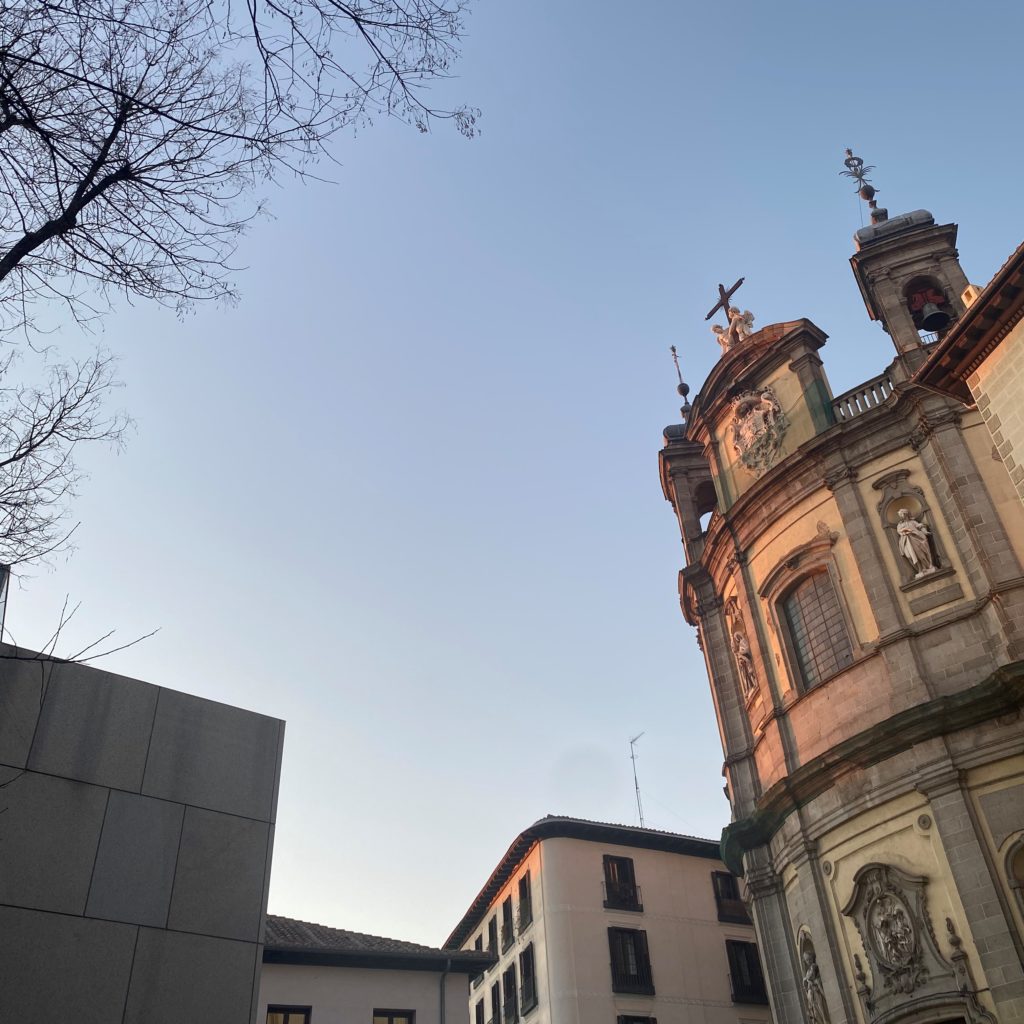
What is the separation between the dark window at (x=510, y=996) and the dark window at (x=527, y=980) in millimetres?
1030

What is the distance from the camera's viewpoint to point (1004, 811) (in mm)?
17766

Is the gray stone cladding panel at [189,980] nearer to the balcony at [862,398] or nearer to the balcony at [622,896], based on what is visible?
the balcony at [862,398]

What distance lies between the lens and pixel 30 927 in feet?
36.0

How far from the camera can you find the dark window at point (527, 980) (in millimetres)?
39938

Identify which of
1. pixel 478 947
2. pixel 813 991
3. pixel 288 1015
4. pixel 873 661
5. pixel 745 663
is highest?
pixel 478 947

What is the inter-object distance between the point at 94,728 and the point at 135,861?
64.6 inches

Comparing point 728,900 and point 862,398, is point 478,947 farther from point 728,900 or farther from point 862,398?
point 862,398

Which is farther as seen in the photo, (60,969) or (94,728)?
(94,728)

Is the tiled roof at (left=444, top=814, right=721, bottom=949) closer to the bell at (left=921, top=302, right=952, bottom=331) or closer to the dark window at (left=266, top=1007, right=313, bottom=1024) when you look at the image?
the dark window at (left=266, top=1007, right=313, bottom=1024)

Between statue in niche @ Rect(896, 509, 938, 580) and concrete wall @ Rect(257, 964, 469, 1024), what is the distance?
774 inches

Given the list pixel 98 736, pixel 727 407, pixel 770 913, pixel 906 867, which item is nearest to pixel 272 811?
pixel 98 736

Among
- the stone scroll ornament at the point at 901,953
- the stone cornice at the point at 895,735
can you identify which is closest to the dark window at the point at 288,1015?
→ the stone cornice at the point at 895,735

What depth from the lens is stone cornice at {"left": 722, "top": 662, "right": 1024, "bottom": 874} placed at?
1817 centimetres

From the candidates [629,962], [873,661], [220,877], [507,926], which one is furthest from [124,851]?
[507,926]
